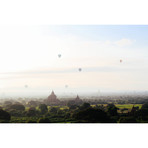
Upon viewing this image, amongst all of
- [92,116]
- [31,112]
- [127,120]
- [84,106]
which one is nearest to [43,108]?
[31,112]

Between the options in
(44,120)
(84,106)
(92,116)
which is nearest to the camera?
(92,116)

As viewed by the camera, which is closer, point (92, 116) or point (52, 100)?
point (92, 116)

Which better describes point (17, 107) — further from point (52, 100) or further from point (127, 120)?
point (127, 120)

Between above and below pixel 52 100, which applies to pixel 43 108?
below

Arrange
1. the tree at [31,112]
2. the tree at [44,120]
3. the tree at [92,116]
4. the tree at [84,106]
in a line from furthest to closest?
the tree at [84,106] < the tree at [31,112] < the tree at [44,120] < the tree at [92,116]

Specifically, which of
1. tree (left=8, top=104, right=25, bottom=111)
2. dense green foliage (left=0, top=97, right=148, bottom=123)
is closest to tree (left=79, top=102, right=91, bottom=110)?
dense green foliage (left=0, top=97, right=148, bottom=123)

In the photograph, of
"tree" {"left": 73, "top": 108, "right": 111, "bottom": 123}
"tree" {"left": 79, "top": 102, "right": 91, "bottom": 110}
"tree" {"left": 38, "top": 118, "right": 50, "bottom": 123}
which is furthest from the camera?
"tree" {"left": 79, "top": 102, "right": 91, "bottom": 110}

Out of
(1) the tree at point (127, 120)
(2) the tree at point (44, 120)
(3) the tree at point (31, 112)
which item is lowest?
(2) the tree at point (44, 120)

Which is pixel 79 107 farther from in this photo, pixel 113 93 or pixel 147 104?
pixel 147 104

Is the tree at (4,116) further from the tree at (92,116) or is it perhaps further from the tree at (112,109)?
the tree at (112,109)

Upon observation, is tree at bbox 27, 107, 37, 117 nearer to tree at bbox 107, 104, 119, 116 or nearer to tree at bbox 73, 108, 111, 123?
tree at bbox 73, 108, 111, 123

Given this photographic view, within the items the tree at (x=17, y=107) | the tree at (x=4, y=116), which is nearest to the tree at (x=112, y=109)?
the tree at (x=17, y=107)

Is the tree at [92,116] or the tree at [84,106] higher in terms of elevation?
the tree at [84,106]
